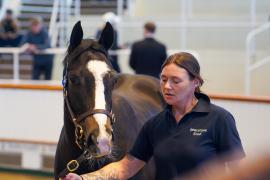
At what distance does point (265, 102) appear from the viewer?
612 centimetres

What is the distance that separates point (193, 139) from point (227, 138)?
16 centimetres

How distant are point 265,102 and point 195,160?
132 inches

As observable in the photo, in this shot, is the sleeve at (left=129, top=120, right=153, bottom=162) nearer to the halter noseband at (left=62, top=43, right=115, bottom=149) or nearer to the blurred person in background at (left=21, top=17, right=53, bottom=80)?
the halter noseband at (left=62, top=43, right=115, bottom=149)

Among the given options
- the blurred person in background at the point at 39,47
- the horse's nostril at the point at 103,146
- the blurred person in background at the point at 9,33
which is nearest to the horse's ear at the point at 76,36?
the horse's nostril at the point at 103,146

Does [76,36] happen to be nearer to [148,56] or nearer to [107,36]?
[107,36]

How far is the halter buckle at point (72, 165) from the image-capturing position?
3539 millimetres

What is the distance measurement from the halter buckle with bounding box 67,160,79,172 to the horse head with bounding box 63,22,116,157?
0.09m

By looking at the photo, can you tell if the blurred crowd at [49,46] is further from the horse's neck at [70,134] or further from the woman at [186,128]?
the woman at [186,128]

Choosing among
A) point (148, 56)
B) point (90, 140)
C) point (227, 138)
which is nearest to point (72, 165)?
point (90, 140)

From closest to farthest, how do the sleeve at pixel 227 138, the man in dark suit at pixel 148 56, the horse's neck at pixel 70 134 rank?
the sleeve at pixel 227 138 → the horse's neck at pixel 70 134 → the man in dark suit at pixel 148 56

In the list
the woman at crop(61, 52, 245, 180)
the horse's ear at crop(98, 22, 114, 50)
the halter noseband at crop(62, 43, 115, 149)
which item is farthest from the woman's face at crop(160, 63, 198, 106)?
the horse's ear at crop(98, 22, 114, 50)

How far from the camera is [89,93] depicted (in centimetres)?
347

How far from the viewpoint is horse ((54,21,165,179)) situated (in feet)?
10.8

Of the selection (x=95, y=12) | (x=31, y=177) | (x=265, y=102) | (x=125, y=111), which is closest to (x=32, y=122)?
(x=31, y=177)
